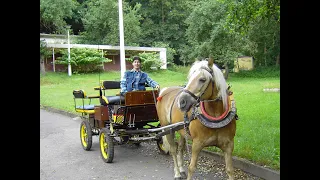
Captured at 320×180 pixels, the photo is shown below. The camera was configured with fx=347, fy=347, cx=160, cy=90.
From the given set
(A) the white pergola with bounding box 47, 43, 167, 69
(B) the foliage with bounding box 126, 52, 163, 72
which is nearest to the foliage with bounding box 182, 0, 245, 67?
(B) the foliage with bounding box 126, 52, 163, 72

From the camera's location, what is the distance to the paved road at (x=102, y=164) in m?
5.89

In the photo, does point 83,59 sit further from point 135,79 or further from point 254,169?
point 254,169

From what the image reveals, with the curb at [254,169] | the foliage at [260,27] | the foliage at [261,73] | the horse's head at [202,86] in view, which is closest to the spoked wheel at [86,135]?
the curb at [254,169]

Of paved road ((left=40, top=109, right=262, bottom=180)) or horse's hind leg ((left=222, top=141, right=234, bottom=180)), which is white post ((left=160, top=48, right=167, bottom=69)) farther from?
horse's hind leg ((left=222, top=141, right=234, bottom=180))

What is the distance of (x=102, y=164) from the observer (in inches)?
264

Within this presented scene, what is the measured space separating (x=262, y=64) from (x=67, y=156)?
28.8 m

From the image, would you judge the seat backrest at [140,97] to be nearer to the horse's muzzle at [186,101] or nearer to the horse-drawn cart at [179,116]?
the horse-drawn cart at [179,116]

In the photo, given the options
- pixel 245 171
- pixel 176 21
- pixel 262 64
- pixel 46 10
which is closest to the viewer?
pixel 245 171

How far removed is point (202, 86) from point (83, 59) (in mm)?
27275

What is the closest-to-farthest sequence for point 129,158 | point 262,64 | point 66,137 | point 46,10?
1. point 129,158
2. point 66,137
3. point 46,10
4. point 262,64
